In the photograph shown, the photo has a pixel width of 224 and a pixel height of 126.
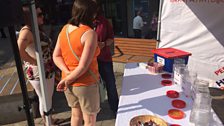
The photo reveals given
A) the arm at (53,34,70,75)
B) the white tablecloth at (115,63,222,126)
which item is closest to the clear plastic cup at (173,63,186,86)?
the white tablecloth at (115,63,222,126)

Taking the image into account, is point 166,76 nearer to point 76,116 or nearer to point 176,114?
point 176,114

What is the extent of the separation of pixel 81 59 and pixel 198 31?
→ 3.05 metres

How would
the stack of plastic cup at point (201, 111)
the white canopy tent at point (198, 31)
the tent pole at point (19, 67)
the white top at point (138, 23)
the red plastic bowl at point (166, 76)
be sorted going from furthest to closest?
the white top at point (138, 23) < the white canopy tent at point (198, 31) < the red plastic bowl at point (166, 76) < the stack of plastic cup at point (201, 111) < the tent pole at point (19, 67)

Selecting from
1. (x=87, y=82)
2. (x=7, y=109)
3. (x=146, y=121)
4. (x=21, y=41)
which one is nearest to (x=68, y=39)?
(x=87, y=82)

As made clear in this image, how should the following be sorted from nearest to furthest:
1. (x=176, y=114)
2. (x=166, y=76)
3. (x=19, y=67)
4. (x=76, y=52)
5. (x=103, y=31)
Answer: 1. (x=19, y=67)
2. (x=176, y=114)
3. (x=76, y=52)
4. (x=166, y=76)
5. (x=103, y=31)

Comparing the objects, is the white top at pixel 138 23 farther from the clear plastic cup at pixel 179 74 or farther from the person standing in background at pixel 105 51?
the clear plastic cup at pixel 179 74

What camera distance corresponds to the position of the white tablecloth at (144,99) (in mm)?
1847

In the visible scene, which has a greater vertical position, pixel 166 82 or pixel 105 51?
pixel 105 51

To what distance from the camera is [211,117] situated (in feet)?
5.63

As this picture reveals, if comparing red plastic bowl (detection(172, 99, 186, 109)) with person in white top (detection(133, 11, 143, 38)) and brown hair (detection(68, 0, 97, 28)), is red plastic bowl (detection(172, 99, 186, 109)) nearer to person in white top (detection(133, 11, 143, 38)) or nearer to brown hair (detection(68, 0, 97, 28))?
brown hair (detection(68, 0, 97, 28))

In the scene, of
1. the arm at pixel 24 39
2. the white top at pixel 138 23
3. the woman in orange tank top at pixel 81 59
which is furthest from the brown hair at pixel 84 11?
the white top at pixel 138 23

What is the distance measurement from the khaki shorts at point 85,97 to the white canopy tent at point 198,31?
9.37 ft

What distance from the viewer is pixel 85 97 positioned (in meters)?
2.08

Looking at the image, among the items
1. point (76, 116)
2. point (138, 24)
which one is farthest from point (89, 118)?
point (138, 24)
